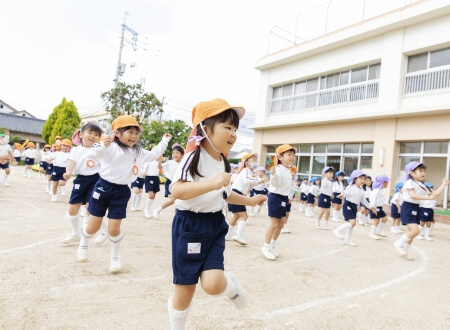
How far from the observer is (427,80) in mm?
13938

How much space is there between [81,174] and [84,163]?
0.22m

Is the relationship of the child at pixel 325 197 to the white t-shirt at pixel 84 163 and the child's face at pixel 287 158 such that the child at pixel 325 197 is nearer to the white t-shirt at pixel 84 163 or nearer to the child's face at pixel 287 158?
the child's face at pixel 287 158

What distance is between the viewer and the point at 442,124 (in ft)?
43.2

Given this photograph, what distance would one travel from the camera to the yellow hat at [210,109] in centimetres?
228

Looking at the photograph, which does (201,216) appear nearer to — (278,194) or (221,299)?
(221,299)

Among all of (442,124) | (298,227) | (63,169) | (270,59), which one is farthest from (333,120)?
(63,169)

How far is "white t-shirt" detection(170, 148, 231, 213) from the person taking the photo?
2.28 meters

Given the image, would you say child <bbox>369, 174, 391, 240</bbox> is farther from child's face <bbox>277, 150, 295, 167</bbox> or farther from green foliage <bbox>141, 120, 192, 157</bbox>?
green foliage <bbox>141, 120, 192, 157</bbox>

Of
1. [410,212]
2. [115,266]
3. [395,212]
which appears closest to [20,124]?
[395,212]

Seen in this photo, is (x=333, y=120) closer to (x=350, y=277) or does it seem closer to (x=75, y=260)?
(x=350, y=277)

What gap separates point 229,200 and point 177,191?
60cm

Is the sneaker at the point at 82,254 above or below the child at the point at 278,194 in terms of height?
below

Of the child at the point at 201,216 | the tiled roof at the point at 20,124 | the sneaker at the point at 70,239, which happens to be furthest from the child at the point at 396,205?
the tiled roof at the point at 20,124

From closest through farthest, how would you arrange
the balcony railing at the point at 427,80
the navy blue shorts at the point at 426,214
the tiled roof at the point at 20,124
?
the navy blue shorts at the point at 426,214 < the balcony railing at the point at 427,80 < the tiled roof at the point at 20,124
